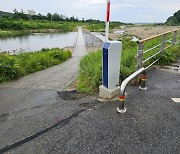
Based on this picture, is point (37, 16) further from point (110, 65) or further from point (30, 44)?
point (110, 65)

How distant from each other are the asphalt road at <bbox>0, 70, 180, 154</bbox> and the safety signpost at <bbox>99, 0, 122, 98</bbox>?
1.00 ft

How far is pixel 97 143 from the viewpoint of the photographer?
285cm

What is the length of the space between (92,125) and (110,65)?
125 centimetres

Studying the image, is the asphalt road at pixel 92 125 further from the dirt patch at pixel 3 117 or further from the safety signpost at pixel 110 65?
the safety signpost at pixel 110 65

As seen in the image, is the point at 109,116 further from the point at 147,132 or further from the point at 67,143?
the point at 67,143

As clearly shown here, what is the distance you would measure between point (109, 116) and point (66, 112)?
0.78 m

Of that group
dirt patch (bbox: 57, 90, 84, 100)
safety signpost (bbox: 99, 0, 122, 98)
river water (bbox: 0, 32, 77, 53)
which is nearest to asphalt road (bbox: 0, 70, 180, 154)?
dirt patch (bbox: 57, 90, 84, 100)

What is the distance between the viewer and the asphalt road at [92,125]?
2.80 meters

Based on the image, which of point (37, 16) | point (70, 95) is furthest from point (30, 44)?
point (37, 16)

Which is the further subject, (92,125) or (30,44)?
(30,44)

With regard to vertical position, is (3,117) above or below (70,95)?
below

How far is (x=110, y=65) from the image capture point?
4008mm

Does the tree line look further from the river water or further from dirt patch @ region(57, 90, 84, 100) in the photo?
dirt patch @ region(57, 90, 84, 100)

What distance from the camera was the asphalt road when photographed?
2.80 meters
